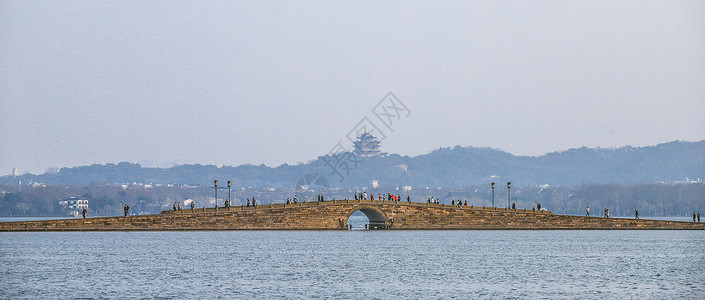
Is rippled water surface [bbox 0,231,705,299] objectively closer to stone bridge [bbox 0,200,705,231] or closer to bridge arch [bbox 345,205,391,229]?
stone bridge [bbox 0,200,705,231]

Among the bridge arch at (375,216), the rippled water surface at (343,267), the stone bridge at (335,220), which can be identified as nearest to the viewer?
the rippled water surface at (343,267)

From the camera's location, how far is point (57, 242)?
70.9m

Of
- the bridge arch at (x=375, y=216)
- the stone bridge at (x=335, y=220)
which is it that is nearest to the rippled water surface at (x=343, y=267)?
the stone bridge at (x=335, y=220)

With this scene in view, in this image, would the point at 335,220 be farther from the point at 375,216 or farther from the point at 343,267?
the point at 343,267

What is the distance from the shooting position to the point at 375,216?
326 ft

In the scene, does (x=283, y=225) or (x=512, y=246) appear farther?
(x=283, y=225)

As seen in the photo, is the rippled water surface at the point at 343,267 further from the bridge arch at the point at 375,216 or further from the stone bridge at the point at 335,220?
the bridge arch at the point at 375,216

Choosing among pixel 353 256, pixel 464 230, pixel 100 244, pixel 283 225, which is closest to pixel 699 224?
pixel 464 230

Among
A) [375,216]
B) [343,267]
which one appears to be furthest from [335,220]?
[343,267]

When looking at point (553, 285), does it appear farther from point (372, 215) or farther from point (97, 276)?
point (372, 215)

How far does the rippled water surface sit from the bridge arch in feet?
40.2

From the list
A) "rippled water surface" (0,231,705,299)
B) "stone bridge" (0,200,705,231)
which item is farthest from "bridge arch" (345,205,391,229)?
"rippled water surface" (0,231,705,299)

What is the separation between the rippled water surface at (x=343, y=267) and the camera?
41938 millimetres

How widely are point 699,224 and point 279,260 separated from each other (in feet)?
187
